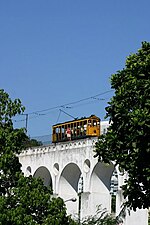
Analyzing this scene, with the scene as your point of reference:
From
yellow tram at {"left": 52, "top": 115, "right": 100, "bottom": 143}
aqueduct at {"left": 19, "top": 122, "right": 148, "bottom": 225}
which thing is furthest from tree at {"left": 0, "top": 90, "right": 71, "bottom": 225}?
yellow tram at {"left": 52, "top": 115, "right": 100, "bottom": 143}

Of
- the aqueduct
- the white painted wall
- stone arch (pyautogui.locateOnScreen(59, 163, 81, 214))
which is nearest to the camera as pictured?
the aqueduct

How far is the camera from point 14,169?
86.6ft

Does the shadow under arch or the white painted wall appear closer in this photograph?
the white painted wall

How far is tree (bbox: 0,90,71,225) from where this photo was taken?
24.7 m

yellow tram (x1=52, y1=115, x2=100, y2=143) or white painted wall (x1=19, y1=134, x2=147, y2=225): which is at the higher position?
yellow tram (x1=52, y1=115, x2=100, y2=143)

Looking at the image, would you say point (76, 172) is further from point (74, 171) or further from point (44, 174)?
point (44, 174)

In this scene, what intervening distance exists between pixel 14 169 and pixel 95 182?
793 inches

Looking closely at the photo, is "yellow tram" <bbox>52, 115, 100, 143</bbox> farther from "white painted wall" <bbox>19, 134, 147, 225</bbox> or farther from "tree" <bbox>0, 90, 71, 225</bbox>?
"tree" <bbox>0, 90, 71, 225</bbox>

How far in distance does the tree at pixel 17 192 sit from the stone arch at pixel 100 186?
62.0 feet

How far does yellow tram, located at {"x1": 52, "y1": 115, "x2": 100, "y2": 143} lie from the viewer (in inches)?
1898

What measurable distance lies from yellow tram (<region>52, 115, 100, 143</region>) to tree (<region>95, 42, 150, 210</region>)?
25178mm

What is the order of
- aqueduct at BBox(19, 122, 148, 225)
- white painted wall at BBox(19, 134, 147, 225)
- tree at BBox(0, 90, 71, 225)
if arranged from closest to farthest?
tree at BBox(0, 90, 71, 225)
aqueduct at BBox(19, 122, 148, 225)
white painted wall at BBox(19, 134, 147, 225)

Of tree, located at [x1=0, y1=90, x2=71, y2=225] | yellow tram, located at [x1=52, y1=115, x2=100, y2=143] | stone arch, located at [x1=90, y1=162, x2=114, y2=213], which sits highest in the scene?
yellow tram, located at [x1=52, y1=115, x2=100, y2=143]

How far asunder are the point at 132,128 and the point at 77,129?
2919 cm
